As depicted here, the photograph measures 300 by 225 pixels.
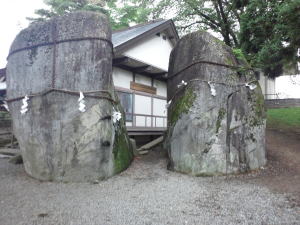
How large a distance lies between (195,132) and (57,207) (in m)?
3.58

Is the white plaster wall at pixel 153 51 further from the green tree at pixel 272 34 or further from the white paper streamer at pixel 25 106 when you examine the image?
the white paper streamer at pixel 25 106

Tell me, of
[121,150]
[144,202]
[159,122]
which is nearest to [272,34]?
[159,122]

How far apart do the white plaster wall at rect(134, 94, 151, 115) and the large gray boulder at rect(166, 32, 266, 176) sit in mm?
4811

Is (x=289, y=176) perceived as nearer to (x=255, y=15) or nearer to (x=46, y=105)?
(x=46, y=105)

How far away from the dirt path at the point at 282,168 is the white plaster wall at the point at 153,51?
6514mm

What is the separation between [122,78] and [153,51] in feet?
9.78

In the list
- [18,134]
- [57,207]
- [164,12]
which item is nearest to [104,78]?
[18,134]

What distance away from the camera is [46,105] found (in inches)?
233

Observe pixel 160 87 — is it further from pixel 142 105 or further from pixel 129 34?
pixel 129 34

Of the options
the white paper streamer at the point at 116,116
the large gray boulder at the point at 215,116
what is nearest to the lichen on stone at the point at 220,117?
the large gray boulder at the point at 215,116

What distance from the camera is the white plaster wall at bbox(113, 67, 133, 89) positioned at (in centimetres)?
1084

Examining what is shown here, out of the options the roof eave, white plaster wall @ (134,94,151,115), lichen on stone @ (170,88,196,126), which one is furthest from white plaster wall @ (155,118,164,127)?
lichen on stone @ (170,88,196,126)

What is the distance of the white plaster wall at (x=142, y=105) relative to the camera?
39.0 ft

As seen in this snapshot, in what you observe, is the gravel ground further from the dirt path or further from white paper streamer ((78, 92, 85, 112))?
white paper streamer ((78, 92, 85, 112))
